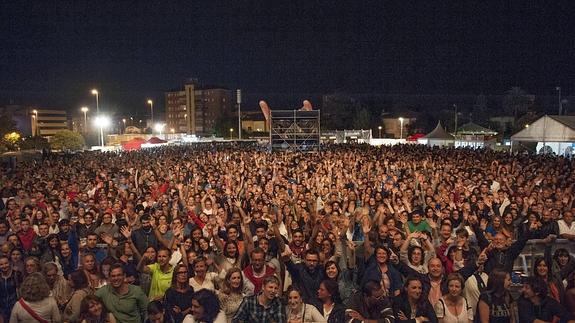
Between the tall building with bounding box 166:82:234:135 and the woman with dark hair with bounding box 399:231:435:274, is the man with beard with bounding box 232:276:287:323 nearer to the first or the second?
the woman with dark hair with bounding box 399:231:435:274

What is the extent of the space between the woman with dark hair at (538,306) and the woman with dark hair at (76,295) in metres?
3.75

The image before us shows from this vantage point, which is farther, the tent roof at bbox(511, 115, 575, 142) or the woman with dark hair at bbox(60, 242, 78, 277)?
the tent roof at bbox(511, 115, 575, 142)

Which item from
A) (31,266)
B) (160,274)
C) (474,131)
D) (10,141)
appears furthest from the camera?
(10,141)

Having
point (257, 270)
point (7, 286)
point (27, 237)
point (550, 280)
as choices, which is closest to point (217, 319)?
point (257, 270)

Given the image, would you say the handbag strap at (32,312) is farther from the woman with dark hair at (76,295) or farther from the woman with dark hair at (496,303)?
the woman with dark hair at (496,303)

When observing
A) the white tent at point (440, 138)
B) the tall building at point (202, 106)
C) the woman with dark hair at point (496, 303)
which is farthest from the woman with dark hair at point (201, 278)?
the tall building at point (202, 106)

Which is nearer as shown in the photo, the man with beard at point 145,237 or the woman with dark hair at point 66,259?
the woman with dark hair at point 66,259

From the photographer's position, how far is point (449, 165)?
578 inches

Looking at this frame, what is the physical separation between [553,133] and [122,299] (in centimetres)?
2345

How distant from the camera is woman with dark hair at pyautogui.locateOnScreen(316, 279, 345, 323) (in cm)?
364

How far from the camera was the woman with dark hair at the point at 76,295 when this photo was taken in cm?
371

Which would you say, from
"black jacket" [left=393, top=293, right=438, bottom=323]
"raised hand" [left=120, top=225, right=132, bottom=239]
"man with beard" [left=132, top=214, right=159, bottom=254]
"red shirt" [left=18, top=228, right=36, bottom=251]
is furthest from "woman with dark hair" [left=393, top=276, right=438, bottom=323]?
"red shirt" [left=18, top=228, right=36, bottom=251]

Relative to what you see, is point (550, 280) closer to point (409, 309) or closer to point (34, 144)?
point (409, 309)

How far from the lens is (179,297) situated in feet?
13.0
